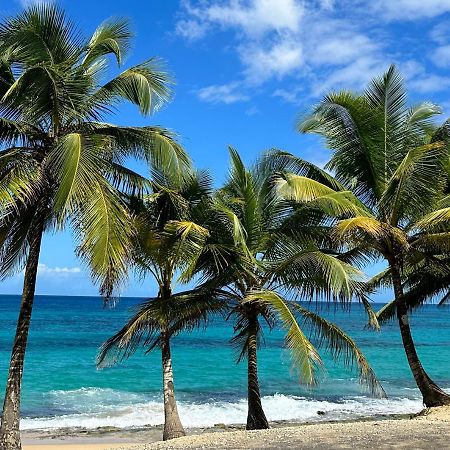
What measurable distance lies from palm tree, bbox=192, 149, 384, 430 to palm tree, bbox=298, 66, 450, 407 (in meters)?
1.08

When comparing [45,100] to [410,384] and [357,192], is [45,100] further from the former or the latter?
[410,384]

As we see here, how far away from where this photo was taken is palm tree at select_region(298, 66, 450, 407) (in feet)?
39.4

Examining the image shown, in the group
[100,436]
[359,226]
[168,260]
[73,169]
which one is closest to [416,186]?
[359,226]

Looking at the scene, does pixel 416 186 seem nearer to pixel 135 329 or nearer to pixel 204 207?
pixel 204 207

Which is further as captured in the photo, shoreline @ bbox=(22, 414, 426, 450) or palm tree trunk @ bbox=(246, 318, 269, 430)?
shoreline @ bbox=(22, 414, 426, 450)

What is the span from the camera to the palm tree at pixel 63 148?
8.63 metres

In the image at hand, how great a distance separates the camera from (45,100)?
941 cm

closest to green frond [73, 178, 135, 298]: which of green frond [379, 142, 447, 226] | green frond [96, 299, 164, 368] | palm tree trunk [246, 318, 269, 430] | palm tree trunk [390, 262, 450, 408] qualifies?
green frond [96, 299, 164, 368]

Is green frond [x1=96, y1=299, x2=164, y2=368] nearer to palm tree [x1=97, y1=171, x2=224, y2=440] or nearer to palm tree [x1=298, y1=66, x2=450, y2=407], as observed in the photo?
palm tree [x1=97, y1=171, x2=224, y2=440]

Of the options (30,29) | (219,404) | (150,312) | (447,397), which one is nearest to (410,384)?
(219,404)

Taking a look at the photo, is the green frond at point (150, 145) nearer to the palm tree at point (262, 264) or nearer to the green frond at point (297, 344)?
the palm tree at point (262, 264)

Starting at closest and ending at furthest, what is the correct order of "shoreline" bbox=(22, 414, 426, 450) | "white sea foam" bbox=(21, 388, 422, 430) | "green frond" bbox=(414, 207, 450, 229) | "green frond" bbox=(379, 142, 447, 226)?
"green frond" bbox=(414, 207, 450, 229)
"green frond" bbox=(379, 142, 447, 226)
"shoreline" bbox=(22, 414, 426, 450)
"white sea foam" bbox=(21, 388, 422, 430)

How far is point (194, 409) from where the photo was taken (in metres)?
18.8

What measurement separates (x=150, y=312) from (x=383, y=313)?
7.97m
